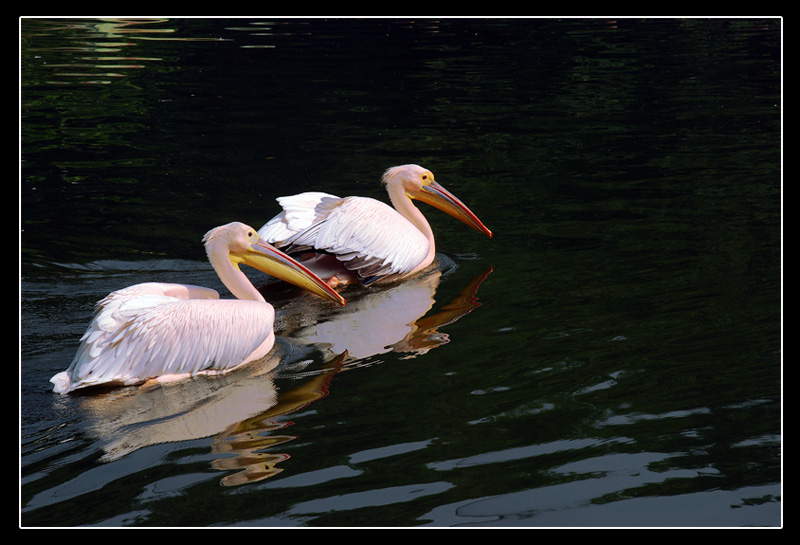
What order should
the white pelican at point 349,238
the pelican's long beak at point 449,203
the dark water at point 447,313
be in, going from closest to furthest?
the dark water at point 447,313 → the white pelican at point 349,238 → the pelican's long beak at point 449,203

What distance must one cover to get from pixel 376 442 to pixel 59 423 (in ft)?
4.48

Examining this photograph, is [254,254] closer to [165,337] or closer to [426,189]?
[165,337]

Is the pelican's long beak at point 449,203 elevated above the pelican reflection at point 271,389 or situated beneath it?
elevated above

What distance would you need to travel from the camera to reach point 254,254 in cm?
501

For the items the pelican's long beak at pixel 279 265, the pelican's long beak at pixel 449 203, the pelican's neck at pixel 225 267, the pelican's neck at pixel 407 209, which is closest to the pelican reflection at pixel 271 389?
the pelican's long beak at pixel 279 265

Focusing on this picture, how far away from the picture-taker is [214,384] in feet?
14.1

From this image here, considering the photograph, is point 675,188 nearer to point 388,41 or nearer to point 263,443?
point 263,443

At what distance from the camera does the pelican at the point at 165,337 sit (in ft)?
13.5

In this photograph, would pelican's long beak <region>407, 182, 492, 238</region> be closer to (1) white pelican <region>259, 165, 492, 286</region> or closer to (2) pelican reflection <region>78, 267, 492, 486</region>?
(1) white pelican <region>259, 165, 492, 286</region>

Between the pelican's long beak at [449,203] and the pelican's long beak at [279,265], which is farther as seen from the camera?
the pelican's long beak at [449,203]

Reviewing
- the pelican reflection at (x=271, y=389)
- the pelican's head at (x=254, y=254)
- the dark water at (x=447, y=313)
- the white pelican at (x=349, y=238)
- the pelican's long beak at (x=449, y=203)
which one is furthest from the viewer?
the pelican's long beak at (x=449, y=203)

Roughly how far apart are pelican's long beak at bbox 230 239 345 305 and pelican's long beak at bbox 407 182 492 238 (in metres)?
1.69

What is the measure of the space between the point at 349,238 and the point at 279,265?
0.86 m

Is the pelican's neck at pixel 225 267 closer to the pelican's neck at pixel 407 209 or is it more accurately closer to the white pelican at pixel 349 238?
the white pelican at pixel 349 238
